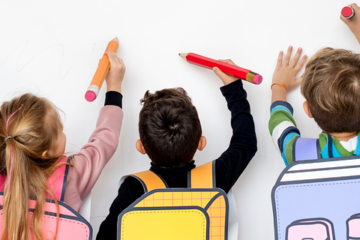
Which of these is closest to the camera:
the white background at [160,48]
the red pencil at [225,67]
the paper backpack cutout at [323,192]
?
the paper backpack cutout at [323,192]

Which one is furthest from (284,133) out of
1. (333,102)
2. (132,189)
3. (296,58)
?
(132,189)

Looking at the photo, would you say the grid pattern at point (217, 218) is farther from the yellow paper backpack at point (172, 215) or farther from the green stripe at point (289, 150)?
the green stripe at point (289, 150)

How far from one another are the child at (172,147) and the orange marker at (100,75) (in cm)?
10

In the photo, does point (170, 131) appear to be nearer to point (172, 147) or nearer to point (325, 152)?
point (172, 147)

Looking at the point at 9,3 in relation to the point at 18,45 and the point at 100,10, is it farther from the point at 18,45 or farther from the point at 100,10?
the point at 100,10

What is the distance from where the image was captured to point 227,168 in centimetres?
66

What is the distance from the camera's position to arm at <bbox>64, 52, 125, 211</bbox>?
65 centimetres

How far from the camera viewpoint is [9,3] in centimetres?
83

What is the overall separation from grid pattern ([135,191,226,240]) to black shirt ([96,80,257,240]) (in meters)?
0.03

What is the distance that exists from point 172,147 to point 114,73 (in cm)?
24

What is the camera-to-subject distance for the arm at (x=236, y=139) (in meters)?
0.66

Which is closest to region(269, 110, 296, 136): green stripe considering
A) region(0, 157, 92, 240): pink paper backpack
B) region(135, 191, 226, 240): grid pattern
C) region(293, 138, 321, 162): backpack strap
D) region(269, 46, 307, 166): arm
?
region(269, 46, 307, 166): arm

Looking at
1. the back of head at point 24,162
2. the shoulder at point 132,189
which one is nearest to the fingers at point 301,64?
the shoulder at point 132,189

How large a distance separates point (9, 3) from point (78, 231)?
594 mm
